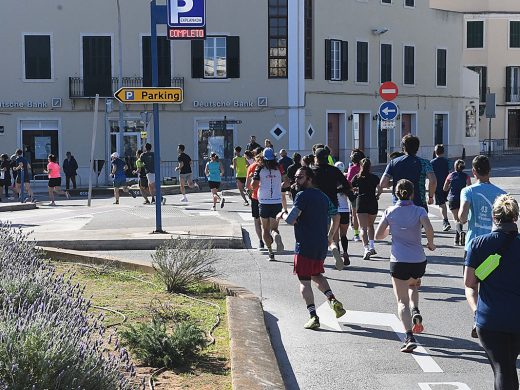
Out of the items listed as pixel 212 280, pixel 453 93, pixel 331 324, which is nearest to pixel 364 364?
pixel 331 324

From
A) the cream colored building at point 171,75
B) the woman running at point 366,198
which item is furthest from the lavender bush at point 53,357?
the cream colored building at point 171,75

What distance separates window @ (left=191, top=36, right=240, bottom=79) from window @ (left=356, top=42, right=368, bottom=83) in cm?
710

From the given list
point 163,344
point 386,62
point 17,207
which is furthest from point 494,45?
point 163,344

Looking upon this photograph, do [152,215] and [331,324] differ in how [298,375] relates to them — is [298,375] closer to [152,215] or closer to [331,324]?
[331,324]

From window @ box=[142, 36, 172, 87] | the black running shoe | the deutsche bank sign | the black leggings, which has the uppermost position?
window @ box=[142, 36, 172, 87]

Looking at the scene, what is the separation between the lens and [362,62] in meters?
44.5

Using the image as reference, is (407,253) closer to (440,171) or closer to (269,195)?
(269,195)

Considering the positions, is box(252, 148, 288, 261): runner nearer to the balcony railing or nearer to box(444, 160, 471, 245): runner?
box(444, 160, 471, 245): runner

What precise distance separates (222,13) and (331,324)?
103ft

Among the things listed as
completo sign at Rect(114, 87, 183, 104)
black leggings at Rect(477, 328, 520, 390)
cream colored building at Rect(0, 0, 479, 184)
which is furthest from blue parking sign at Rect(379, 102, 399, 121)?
black leggings at Rect(477, 328, 520, 390)

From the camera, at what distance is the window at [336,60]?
4238 cm

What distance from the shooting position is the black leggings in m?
5.96

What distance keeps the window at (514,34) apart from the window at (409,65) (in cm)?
1792

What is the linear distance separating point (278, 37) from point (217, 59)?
2966 mm
